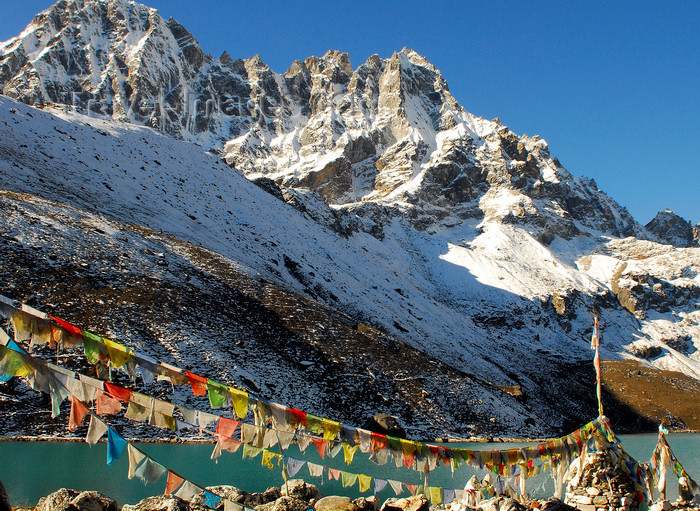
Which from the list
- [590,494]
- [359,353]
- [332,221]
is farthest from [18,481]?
[332,221]

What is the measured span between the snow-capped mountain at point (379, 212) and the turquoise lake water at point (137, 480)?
303 inches

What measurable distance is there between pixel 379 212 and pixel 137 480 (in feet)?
367

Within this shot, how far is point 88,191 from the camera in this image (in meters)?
50.6

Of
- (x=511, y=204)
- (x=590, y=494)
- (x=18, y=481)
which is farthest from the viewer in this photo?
(x=511, y=204)

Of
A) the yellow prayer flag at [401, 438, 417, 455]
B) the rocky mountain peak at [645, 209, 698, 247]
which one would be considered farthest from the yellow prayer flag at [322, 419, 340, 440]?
the rocky mountain peak at [645, 209, 698, 247]

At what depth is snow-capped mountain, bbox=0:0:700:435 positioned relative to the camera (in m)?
52.4

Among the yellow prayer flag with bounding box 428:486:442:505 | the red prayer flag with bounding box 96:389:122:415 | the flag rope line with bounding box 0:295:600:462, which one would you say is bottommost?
the yellow prayer flag with bounding box 428:486:442:505

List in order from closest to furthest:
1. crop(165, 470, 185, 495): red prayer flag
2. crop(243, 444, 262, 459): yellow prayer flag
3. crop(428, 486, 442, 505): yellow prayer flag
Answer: crop(165, 470, 185, 495): red prayer flag → crop(243, 444, 262, 459): yellow prayer flag → crop(428, 486, 442, 505): yellow prayer flag

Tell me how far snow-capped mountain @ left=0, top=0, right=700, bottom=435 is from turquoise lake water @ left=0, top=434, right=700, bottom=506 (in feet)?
25.3

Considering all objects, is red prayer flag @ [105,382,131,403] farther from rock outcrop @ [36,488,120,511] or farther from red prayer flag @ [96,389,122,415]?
rock outcrop @ [36,488,120,511]

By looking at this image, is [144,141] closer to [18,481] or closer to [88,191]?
[88,191]

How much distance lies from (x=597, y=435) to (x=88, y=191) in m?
53.2

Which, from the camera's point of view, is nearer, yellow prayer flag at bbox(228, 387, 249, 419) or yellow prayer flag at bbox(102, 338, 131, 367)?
yellow prayer flag at bbox(102, 338, 131, 367)

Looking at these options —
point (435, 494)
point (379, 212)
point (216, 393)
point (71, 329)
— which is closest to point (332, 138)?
point (379, 212)
